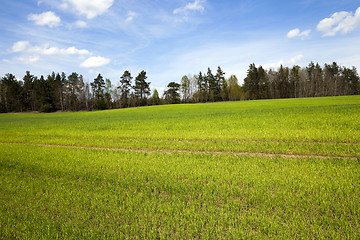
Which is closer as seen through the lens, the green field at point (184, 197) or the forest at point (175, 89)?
the green field at point (184, 197)

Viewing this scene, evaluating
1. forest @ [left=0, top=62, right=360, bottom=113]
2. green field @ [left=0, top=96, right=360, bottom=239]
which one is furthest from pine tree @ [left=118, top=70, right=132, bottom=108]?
green field @ [left=0, top=96, right=360, bottom=239]

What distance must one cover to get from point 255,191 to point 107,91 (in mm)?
113983

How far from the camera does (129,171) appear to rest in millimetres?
7566

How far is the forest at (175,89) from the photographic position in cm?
9162

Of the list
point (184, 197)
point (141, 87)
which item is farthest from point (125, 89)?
point (184, 197)

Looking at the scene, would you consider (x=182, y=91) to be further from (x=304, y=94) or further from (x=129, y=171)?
(x=129, y=171)

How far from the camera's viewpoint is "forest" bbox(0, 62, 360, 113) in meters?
91.6

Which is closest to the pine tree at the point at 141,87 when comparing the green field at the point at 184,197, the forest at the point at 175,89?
the forest at the point at 175,89

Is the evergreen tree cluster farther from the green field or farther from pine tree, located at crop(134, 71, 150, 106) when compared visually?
the green field

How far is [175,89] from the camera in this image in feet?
349

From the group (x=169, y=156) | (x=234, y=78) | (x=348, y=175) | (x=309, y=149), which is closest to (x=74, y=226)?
(x=169, y=156)

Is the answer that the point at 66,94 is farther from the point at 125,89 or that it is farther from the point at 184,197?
the point at 184,197

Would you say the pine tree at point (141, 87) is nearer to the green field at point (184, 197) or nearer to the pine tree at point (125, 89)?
the pine tree at point (125, 89)

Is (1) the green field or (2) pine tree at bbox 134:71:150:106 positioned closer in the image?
(1) the green field
